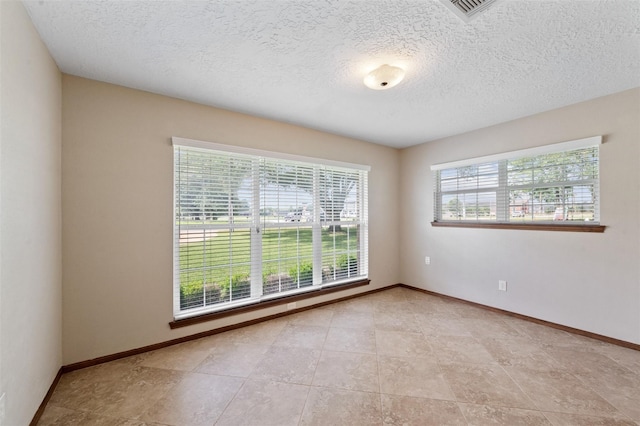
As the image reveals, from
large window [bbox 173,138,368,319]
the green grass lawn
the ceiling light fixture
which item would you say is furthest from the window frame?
the ceiling light fixture

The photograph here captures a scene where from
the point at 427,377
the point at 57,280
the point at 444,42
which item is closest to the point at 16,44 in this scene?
the point at 57,280

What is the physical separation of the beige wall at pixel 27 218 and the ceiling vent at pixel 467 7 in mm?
2305

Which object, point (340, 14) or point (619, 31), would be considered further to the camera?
point (619, 31)

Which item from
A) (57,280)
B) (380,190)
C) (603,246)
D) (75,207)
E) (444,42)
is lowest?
(57,280)

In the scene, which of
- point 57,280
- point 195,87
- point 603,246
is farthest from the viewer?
point 603,246

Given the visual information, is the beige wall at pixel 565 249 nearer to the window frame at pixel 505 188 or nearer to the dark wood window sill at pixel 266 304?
the window frame at pixel 505 188

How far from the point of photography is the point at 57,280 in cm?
190

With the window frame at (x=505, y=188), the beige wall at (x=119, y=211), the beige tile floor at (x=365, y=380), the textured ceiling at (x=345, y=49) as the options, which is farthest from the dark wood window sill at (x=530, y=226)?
the beige wall at (x=119, y=211)

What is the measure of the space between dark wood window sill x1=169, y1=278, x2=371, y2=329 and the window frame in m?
1.69

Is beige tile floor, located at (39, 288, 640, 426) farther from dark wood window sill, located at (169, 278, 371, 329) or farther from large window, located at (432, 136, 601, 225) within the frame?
large window, located at (432, 136, 601, 225)

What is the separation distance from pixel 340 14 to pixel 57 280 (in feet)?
9.17

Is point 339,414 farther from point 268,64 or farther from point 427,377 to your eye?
point 268,64

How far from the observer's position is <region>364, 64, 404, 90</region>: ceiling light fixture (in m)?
1.88

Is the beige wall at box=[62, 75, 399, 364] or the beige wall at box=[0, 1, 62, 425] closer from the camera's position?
the beige wall at box=[0, 1, 62, 425]
